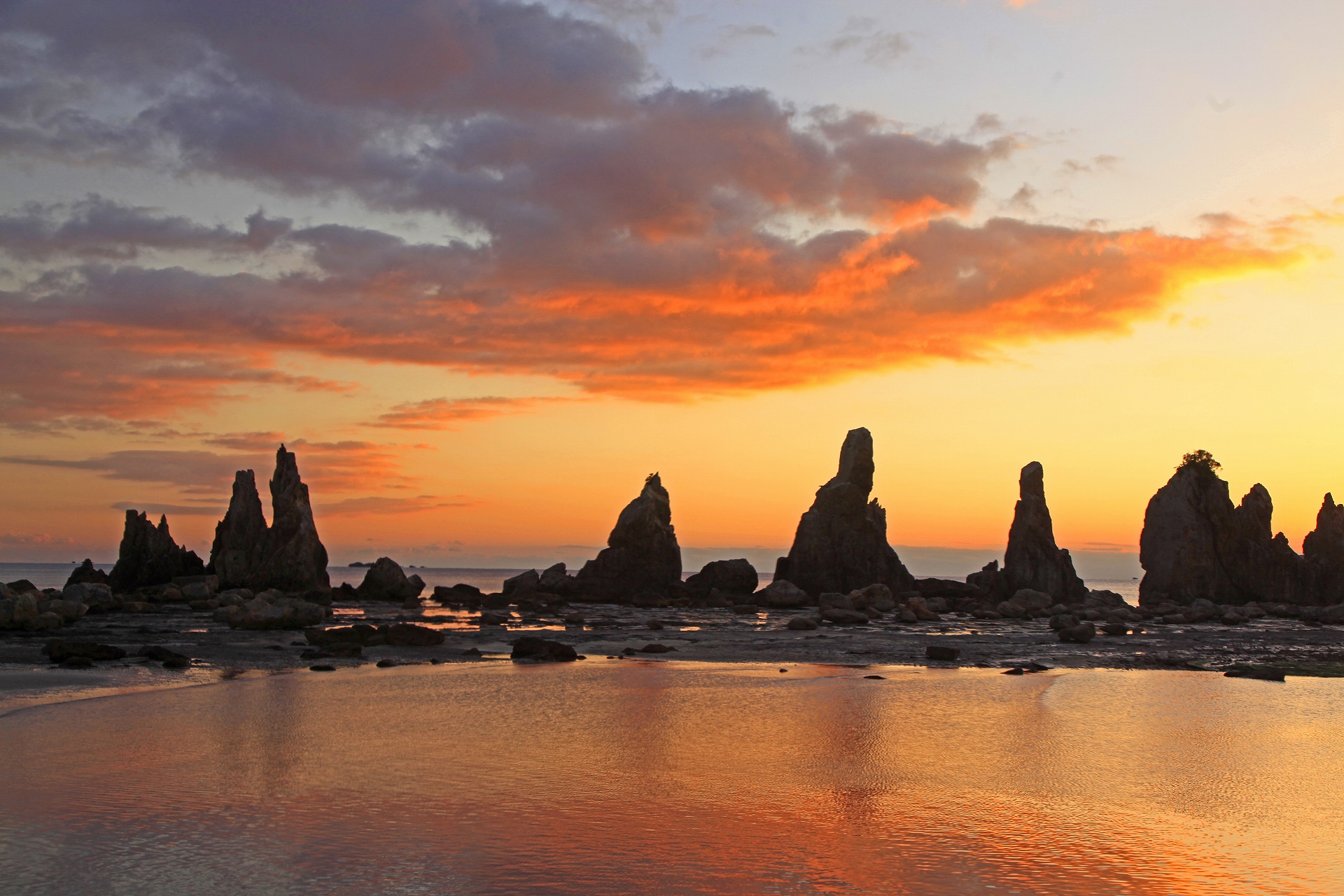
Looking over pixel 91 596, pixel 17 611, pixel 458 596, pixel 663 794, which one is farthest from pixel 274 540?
pixel 663 794

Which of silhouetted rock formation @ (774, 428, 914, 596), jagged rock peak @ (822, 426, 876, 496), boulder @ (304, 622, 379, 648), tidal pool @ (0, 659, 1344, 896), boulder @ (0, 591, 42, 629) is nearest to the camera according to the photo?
tidal pool @ (0, 659, 1344, 896)

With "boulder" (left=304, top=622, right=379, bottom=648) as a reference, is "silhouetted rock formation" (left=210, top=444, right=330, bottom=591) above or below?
above

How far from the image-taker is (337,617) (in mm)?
61312

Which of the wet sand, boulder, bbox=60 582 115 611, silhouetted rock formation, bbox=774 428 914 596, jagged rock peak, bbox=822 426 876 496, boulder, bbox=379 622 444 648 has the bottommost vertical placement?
the wet sand

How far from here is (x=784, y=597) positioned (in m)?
85.8

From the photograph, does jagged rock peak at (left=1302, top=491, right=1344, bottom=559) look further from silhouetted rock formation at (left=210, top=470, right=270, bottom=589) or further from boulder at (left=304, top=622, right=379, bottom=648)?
silhouetted rock formation at (left=210, top=470, right=270, bottom=589)

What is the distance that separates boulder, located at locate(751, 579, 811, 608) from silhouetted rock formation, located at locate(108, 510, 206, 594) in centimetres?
5504

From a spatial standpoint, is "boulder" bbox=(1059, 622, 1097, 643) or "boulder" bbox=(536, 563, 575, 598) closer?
"boulder" bbox=(1059, 622, 1097, 643)

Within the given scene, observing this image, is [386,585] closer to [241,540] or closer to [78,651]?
[241,540]

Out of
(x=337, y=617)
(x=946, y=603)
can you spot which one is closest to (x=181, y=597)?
(x=337, y=617)

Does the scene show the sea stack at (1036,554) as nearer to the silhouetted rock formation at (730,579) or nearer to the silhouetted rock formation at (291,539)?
the silhouetted rock formation at (730,579)

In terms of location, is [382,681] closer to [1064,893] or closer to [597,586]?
[1064,893]

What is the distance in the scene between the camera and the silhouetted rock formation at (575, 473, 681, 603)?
90500 mm

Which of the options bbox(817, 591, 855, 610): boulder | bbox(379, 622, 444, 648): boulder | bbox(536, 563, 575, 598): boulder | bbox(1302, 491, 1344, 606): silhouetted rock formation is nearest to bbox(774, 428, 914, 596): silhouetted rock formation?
bbox(817, 591, 855, 610): boulder
